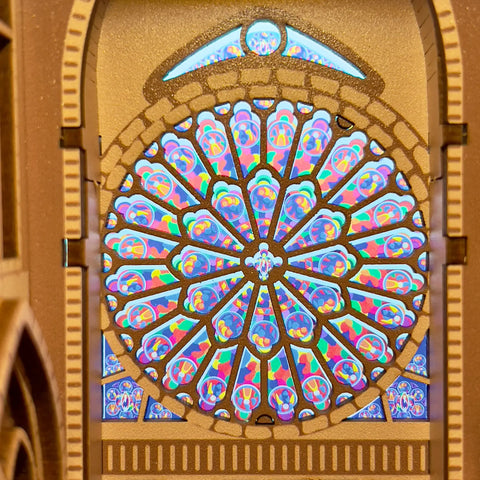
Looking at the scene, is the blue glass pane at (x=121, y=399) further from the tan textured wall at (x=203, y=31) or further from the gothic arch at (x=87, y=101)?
the tan textured wall at (x=203, y=31)

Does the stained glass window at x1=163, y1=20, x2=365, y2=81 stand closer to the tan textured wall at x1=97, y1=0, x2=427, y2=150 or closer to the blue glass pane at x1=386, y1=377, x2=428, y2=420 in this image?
the tan textured wall at x1=97, y1=0, x2=427, y2=150

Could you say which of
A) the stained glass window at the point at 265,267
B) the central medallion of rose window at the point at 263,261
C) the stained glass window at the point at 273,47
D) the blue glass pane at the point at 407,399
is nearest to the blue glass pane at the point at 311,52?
the stained glass window at the point at 273,47

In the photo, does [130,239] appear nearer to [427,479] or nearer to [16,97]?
[16,97]

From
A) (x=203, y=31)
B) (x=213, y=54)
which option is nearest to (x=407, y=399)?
(x=213, y=54)

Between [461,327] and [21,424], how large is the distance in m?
2.34

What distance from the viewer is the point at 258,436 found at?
3.57 m

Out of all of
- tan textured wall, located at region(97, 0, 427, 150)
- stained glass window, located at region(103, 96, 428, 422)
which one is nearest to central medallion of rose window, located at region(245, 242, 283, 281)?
stained glass window, located at region(103, 96, 428, 422)

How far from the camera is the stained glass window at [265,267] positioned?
359 centimetres

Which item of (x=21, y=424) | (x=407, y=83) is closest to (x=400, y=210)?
(x=407, y=83)

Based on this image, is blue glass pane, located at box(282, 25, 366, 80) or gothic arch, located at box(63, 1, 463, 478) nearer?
gothic arch, located at box(63, 1, 463, 478)

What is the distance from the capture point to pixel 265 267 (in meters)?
3.63

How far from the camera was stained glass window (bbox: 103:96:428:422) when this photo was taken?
359 centimetres

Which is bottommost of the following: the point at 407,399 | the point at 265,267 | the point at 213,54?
the point at 407,399

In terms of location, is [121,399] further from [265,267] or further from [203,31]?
[203,31]
